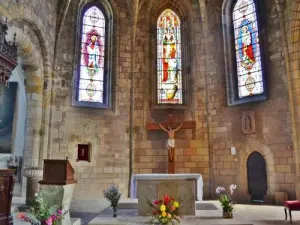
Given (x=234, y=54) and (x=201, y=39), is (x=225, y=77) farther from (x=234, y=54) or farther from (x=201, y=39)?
(x=201, y=39)

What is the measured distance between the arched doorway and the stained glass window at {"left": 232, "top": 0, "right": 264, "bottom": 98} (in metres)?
2.08

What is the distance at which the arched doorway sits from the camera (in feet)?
28.9

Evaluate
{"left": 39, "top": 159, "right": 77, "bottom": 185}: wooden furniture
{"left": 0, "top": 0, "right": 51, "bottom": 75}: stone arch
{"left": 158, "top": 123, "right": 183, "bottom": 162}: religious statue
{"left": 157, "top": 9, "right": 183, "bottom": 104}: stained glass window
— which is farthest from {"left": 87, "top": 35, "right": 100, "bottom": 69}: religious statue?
{"left": 39, "top": 159, "right": 77, "bottom": 185}: wooden furniture

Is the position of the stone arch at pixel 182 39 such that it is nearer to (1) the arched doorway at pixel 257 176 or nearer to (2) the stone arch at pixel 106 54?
A: (2) the stone arch at pixel 106 54

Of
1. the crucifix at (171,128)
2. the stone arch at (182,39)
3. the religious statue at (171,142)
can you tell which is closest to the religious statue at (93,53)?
the stone arch at (182,39)

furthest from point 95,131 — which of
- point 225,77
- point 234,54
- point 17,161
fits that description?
point 234,54

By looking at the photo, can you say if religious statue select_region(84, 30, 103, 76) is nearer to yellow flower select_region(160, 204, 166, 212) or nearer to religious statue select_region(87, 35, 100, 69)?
religious statue select_region(87, 35, 100, 69)

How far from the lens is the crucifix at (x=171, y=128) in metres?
9.40

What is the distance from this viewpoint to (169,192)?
587cm

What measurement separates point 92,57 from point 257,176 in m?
6.94

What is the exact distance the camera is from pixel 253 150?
9.08m

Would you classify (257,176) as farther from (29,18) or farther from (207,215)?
(29,18)

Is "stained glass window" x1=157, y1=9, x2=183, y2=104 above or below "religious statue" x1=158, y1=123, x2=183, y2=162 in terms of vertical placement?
above

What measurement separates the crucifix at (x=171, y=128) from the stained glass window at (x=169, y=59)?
125 centimetres
